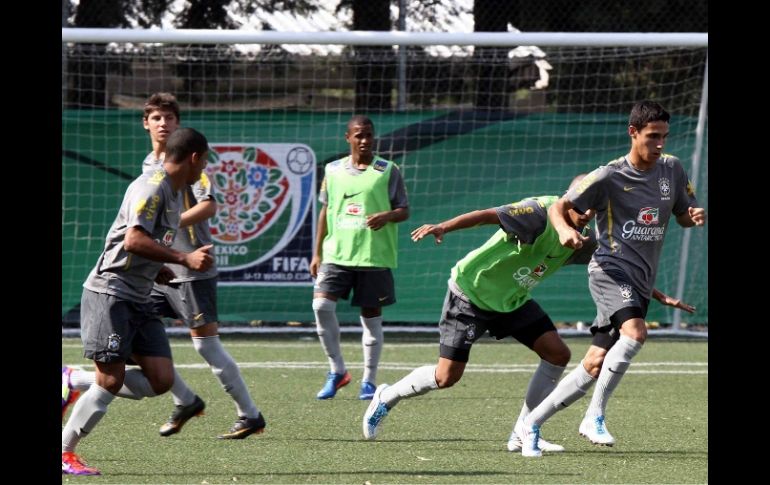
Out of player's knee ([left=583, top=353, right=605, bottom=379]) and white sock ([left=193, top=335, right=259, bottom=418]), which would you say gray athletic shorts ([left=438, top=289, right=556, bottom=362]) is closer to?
player's knee ([left=583, top=353, right=605, bottom=379])

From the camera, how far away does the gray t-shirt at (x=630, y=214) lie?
656cm

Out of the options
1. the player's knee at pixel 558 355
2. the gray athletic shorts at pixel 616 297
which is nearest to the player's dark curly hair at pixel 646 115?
the gray athletic shorts at pixel 616 297

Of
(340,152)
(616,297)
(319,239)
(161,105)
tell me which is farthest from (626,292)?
(340,152)

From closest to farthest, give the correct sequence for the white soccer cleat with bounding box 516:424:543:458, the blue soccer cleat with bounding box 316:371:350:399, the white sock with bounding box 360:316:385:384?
the white soccer cleat with bounding box 516:424:543:458
the blue soccer cleat with bounding box 316:371:350:399
the white sock with bounding box 360:316:385:384

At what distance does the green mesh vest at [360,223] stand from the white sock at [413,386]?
2.17 metres

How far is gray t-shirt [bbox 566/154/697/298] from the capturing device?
258 inches

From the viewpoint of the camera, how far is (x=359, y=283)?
8844mm

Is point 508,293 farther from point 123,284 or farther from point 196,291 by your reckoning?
point 123,284

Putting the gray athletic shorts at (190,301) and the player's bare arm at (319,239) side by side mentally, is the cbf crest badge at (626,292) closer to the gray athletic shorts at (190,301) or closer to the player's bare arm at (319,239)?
the gray athletic shorts at (190,301)

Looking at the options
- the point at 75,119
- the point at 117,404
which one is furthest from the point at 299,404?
the point at 75,119

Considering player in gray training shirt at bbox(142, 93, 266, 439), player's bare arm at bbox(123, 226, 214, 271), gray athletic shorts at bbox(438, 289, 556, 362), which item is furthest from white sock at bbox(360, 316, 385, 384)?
player's bare arm at bbox(123, 226, 214, 271)

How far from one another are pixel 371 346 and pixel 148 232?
3455mm
